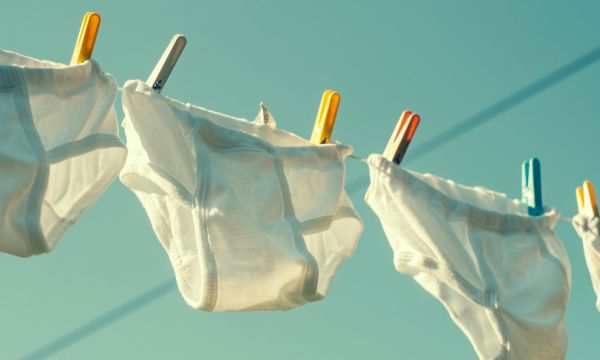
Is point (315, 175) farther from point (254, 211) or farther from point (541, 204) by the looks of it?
point (541, 204)

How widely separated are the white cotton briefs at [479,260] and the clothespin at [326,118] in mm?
137

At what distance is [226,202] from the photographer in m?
2.40

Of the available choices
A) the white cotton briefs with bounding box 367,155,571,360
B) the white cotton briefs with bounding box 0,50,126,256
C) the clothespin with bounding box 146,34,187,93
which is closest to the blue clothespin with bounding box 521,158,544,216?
the white cotton briefs with bounding box 367,155,571,360

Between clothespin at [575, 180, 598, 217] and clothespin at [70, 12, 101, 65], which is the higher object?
clothespin at [70, 12, 101, 65]

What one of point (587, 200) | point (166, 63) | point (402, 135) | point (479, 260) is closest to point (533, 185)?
point (587, 200)

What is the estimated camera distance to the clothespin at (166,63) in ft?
7.73

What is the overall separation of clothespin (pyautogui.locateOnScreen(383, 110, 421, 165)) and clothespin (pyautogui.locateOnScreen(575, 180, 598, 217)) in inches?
25.5

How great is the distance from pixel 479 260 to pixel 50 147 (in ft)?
3.92

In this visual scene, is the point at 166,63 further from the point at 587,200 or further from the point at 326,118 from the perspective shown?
the point at 587,200

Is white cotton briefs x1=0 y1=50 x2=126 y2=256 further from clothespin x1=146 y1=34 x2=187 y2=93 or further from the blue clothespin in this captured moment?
the blue clothespin

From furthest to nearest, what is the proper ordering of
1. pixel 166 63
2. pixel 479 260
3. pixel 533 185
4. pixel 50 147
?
1. pixel 533 185
2. pixel 479 260
3. pixel 166 63
4. pixel 50 147

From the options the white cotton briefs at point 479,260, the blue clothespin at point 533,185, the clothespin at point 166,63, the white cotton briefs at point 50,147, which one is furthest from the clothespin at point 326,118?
the blue clothespin at point 533,185

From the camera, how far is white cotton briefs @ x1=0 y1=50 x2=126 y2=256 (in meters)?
2.09

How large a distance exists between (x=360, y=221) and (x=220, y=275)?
0.47m
